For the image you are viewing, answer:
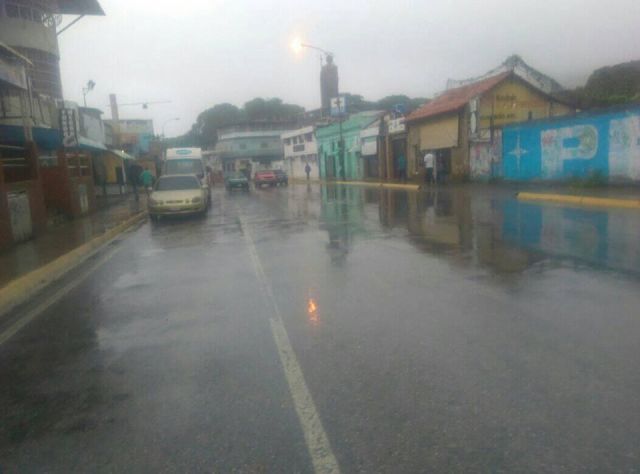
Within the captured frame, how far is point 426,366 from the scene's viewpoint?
15.2 ft

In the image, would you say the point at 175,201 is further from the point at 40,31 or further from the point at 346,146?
the point at 346,146

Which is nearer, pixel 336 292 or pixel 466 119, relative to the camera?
pixel 336 292

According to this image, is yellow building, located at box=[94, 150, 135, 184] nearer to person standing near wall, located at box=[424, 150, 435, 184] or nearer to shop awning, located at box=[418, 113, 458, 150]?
person standing near wall, located at box=[424, 150, 435, 184]

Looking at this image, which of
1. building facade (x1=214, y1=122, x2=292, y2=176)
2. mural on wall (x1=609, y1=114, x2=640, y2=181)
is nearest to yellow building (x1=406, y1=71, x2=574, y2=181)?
mural on wall (x1=609, y1=114, x2=640, y2=181)

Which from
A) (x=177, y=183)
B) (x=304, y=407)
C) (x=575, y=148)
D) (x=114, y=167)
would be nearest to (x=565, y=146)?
(x=575, y=148)

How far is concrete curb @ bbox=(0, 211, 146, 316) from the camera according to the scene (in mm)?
7992

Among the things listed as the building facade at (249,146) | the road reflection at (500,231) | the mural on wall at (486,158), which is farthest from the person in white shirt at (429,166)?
the building facade at (249,146)

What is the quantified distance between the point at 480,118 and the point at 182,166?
55.0 feet

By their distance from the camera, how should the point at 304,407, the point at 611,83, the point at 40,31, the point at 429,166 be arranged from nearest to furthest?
1. the point at 304,407
2. the point at 40,31
3. the point at 429,166
4. the point at 611,83

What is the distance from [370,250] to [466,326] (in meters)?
5.07

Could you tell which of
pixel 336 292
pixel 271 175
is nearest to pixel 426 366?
pixel 336 292

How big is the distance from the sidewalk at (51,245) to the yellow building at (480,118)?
19.7 meters

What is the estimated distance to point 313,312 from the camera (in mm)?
6500

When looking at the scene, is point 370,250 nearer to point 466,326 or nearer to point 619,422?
point 466,326
